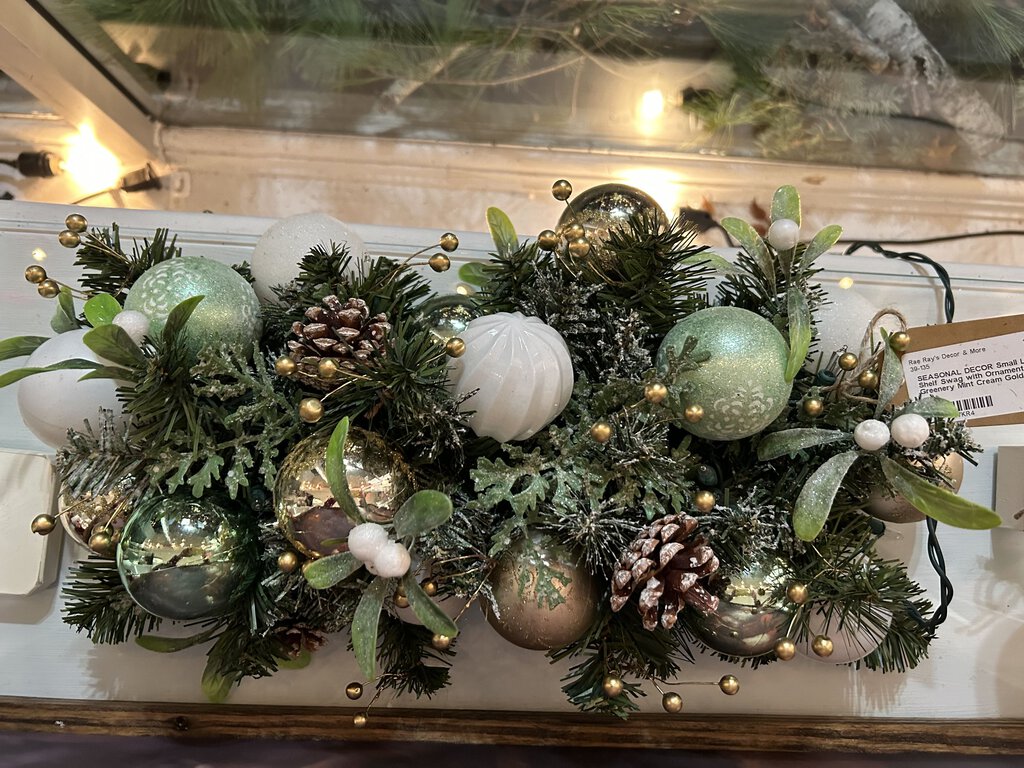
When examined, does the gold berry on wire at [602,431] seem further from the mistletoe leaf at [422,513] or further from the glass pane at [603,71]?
the glass pane at [603,71]

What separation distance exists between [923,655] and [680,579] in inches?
15.4

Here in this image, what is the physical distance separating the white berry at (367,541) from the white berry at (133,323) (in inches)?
9.5

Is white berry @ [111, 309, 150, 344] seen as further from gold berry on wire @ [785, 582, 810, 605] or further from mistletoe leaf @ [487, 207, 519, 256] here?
gold berry on wire @ [785, 582, 810, 605]

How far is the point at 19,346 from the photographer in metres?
0.58

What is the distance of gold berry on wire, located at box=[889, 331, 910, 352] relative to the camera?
532 millimetres

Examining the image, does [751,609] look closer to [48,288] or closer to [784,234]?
[784,234]

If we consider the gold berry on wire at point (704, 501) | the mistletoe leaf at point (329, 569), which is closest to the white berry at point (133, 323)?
the mistletoe leaf at point (329, 569)

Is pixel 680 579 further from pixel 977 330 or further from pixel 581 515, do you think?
pixel 977 330

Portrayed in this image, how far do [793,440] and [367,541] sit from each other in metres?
0.36

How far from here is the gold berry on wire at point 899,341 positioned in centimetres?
53

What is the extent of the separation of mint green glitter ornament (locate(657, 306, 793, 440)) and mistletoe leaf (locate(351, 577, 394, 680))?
0.27 metres

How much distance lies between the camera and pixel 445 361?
50 centimetres

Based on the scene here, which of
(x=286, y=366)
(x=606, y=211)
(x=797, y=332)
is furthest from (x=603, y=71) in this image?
(x=286, y=366)

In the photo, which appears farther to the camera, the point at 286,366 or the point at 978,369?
the point at 978,369
